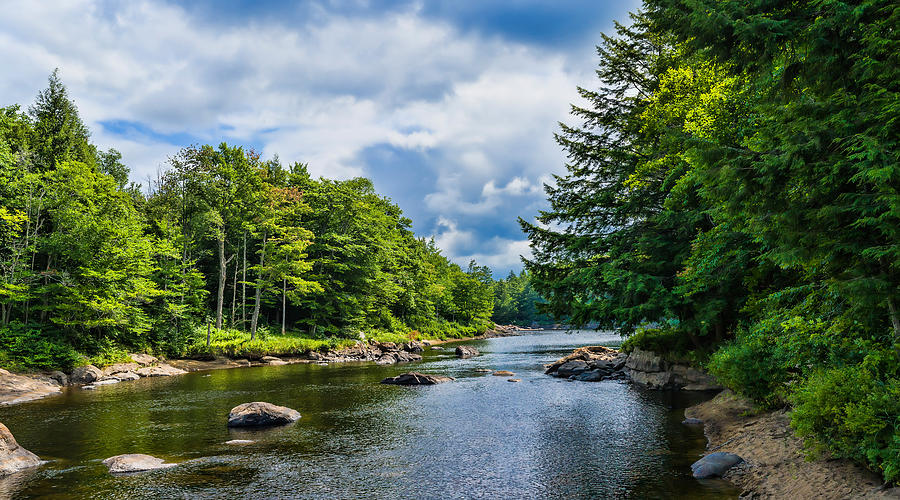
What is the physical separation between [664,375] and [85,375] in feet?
102

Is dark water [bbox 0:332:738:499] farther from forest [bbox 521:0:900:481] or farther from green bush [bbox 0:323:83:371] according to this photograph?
green bush [bbox 0:323:83:371]

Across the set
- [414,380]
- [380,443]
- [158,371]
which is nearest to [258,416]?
[380,443]

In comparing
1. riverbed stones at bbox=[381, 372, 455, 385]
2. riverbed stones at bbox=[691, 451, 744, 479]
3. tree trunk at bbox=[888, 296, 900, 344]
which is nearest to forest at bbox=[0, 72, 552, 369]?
riverbed stones at bbox=[381, 372, 455, 385]

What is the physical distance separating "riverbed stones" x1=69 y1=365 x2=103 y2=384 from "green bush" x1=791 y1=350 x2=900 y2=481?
32.7 m

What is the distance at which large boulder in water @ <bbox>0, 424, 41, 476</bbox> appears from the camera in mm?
11562

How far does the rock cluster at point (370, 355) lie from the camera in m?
40.4

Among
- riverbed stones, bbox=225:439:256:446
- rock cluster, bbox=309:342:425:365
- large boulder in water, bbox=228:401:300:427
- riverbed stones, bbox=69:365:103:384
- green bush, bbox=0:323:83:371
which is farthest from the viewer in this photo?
rock cluster, bbox=309:342:425:365

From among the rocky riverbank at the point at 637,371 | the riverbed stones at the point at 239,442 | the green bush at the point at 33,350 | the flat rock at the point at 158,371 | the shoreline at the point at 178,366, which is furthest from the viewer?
the flat rock at the point at 158,371

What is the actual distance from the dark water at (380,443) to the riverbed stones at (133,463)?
0.31m

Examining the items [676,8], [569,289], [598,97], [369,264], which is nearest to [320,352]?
[369,264]

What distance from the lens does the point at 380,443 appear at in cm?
1398

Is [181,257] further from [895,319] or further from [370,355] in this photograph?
[895,319]

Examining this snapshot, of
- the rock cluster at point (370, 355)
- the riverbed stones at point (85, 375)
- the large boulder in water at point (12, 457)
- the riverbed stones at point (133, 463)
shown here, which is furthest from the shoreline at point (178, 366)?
the riverbed stones at point (133, 463)

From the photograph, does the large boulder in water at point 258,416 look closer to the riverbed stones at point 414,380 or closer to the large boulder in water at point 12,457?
the large boulder in water at point 12,457
